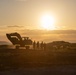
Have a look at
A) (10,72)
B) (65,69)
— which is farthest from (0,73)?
(65,69)

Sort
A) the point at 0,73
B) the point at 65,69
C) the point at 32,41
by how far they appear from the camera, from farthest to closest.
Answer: the point at 32,41, the point at 65,69, the point at 0,73

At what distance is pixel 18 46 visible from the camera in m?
51.8

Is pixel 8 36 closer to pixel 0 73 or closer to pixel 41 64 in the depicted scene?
pixel 41 64

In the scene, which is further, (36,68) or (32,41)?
(32,41)

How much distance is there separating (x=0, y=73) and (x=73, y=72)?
518 cm

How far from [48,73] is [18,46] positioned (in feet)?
97.6

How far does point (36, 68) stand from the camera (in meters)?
24.2

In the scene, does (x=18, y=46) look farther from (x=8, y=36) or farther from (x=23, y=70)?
(x=23, y=70)

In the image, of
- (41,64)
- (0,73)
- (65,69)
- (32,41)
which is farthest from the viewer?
(32,41)

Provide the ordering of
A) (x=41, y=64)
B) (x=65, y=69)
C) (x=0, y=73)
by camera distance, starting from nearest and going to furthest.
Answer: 1. (x=0, y=73)
2. (x=65, y=69)
3. (x=41, y=64)

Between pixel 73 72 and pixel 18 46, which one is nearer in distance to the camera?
pixel 73 72

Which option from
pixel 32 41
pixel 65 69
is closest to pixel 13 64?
pixel 65 69

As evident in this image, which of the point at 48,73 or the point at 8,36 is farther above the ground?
the point at 8,36

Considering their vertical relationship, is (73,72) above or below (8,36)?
below
